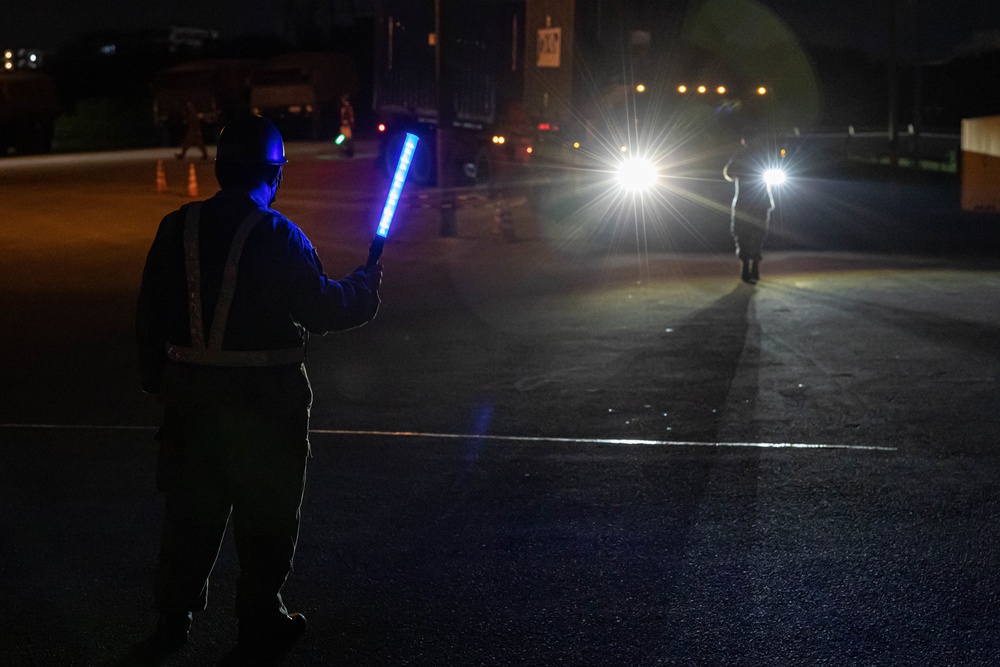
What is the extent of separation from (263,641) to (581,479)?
242 cm

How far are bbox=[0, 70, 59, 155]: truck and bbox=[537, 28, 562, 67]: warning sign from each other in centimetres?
2480

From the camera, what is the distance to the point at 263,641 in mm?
4125

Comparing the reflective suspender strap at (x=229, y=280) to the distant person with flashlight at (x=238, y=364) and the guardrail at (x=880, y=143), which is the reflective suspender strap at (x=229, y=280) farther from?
Result: the guardrail at (x=880, y=143)

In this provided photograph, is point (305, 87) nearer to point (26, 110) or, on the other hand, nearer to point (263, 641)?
point (26, 110)

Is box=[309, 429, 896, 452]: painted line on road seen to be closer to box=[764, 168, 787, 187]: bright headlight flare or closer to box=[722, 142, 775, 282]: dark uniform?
box=[722, 142, 775, 282]: dark uniform

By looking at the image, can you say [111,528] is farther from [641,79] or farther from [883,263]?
[641,79]

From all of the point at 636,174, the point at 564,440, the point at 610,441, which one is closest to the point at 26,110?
the point at 636,174

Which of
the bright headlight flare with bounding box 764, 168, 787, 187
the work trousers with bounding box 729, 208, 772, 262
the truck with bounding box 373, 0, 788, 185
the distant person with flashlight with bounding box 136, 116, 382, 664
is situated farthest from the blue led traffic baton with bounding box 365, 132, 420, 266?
the truck with bounding box 373, 0, 788, 185

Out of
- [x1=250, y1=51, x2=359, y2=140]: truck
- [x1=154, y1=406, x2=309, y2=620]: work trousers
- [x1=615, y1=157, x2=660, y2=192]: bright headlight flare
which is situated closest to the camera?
[x1=154, y1=406, x2=309, y2=620]: work trousers

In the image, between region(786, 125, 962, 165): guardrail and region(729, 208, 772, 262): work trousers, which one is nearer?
region(729, 208, 772, 262): work trousers

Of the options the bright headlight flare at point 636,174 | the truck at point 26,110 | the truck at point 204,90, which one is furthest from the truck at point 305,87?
the bright headlight flare at point 636,174

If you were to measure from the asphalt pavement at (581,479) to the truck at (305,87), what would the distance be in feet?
102

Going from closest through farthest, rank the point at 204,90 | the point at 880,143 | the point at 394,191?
1. the point at 394,191
2. the point at 204,90
3. the point at 880,143

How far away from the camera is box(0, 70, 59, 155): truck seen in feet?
143
